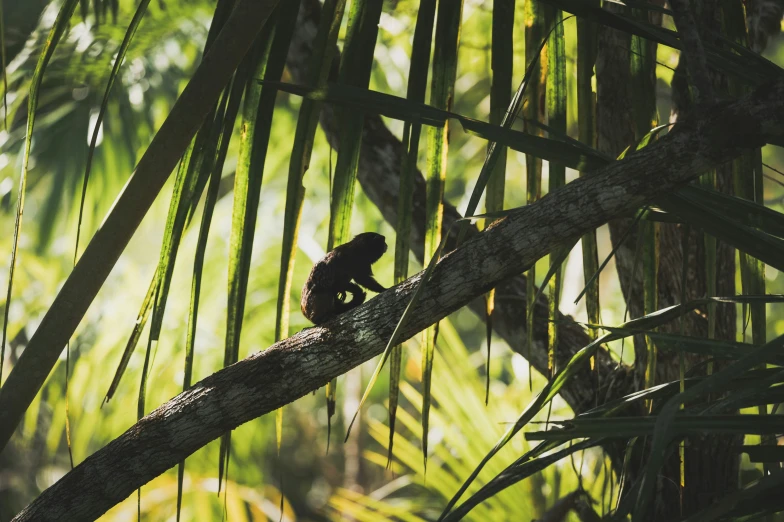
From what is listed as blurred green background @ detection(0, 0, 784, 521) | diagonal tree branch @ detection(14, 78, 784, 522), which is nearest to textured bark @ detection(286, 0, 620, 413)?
blurred green background @ detection(0, 0, 784, 521)

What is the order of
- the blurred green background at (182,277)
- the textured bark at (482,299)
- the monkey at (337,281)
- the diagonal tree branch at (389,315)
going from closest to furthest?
the diagonal tree branch at (389,315) < the monkey at (337,281) < the textured bark at (482,299) < the blurred green background at (182,277)

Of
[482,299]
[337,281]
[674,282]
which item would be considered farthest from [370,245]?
[674,282]

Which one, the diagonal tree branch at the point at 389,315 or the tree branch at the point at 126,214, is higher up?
the tree branch at the point at 126,214

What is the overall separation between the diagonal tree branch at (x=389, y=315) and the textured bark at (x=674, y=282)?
89 cm

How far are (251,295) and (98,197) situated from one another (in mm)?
1419

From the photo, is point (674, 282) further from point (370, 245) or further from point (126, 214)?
point (126, 214)

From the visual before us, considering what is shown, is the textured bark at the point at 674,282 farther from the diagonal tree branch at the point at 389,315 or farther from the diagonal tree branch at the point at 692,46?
the diagonal tree branch at the point at 389,315

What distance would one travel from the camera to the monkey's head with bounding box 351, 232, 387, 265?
210cm

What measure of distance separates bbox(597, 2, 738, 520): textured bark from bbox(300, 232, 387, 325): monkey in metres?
0.75

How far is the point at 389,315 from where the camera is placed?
4.24 ft

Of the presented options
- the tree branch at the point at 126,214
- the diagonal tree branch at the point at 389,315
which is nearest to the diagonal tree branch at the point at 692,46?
the diagonal tree branch at the point at 389,315

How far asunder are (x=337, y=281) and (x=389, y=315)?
73cm

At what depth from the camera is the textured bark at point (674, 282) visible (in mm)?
2086

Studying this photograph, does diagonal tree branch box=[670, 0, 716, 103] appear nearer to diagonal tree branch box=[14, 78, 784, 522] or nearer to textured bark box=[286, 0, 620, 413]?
diagonal tree branch box=[14, 78, 784, 522]
